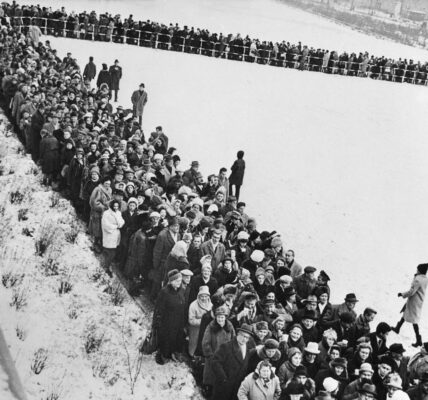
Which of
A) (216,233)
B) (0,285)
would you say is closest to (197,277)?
(216,233)

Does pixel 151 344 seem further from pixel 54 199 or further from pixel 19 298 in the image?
pixel 54 199

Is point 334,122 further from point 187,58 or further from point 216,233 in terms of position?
point 216,233

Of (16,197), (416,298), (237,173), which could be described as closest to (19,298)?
(16,197)

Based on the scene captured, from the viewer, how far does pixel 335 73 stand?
29.9m

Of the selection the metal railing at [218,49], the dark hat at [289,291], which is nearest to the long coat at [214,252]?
the dark hat at [289,291]

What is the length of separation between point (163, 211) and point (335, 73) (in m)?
23.6

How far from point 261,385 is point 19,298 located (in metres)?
3.29

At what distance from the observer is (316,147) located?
64.6 feet

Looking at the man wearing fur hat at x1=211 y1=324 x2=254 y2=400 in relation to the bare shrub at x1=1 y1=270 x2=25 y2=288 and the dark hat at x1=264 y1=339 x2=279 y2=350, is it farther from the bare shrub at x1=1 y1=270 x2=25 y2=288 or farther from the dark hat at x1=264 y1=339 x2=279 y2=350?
the bare shrub at x1=1 y1=270 x2=25 y2=288

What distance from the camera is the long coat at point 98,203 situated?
873cm

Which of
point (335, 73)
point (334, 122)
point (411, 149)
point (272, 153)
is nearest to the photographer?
point (272, 153)

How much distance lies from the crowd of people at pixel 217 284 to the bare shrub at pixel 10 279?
4.23 ft

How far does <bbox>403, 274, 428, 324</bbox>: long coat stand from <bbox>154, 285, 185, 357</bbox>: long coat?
13.4ft

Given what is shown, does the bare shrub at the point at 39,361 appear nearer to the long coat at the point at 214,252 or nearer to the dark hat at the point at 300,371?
the long coat at the point at 214,252
